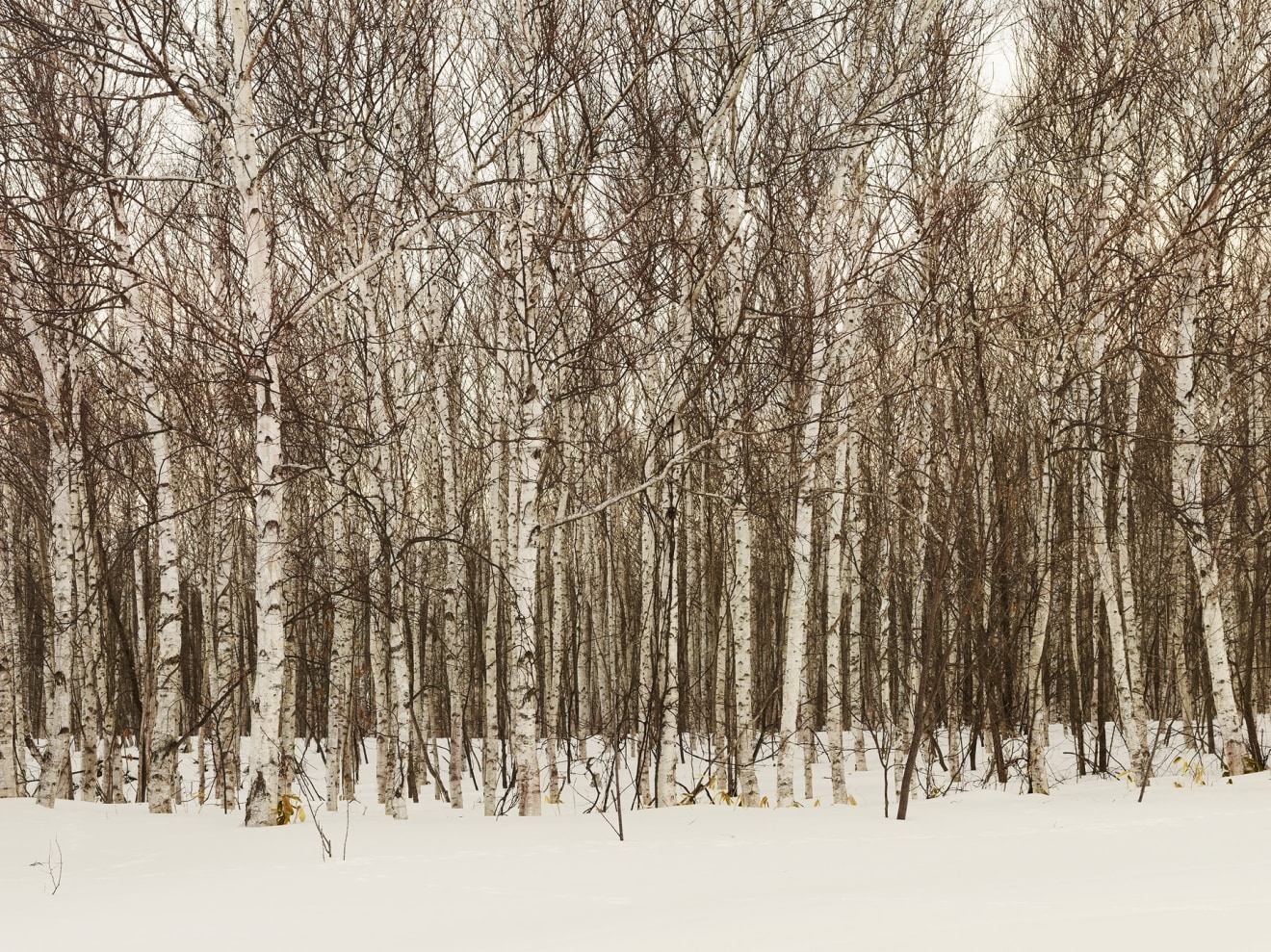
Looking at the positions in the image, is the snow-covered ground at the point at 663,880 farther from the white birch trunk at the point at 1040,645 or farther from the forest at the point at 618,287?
the white birch trunk at the point at 1040,645

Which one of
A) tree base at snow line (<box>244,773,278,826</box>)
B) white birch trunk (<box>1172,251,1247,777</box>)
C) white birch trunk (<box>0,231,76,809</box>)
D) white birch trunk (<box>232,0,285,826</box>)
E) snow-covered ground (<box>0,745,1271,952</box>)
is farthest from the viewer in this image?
white birch trunk (<box>1172,251,1247,777</box>)

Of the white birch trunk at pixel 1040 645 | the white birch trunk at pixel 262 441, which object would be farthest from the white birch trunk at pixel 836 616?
the white birch trunk at pixel 262 441

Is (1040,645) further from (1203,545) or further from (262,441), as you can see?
(262,441)

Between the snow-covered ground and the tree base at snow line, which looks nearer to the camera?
the snow-covered ground

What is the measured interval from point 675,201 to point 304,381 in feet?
14.1

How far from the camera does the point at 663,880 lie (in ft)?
22.2

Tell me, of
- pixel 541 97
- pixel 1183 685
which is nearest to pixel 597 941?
pixel 541 97

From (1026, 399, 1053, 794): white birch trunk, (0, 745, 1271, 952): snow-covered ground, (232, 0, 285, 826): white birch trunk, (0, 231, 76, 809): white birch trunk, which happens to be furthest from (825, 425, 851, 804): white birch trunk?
(0, 231, 76, 809): white birch trunk

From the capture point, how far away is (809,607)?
2048 centimetres

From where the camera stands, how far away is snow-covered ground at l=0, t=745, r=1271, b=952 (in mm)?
4945

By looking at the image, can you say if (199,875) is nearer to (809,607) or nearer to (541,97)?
(541,97)

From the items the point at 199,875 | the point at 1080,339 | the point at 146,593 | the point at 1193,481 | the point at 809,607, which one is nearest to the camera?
the point at 199,875

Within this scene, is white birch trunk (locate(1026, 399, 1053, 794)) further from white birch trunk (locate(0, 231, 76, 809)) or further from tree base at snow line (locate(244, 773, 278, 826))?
white birch trunk (locate(0, 231, 76, 809))

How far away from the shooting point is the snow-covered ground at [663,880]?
4.95 metres
